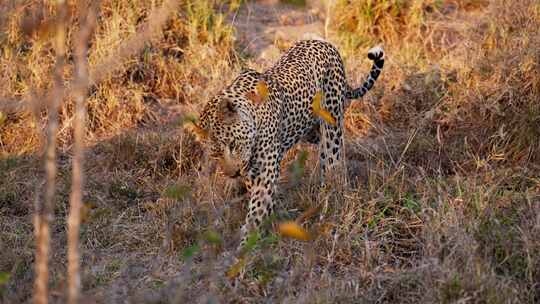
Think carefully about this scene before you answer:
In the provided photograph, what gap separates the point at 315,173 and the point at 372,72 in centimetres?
105

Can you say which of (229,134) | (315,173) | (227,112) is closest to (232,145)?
(229,134)

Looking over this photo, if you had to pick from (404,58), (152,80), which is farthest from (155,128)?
(404,58)

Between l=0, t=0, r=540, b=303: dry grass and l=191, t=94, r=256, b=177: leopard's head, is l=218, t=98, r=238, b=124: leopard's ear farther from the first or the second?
l=0, t=0, r=540, b=303: dry grass

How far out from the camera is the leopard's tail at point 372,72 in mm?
6863

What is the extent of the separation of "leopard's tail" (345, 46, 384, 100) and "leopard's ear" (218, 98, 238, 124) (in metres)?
1.63

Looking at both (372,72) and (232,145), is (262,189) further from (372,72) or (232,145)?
(372,72)

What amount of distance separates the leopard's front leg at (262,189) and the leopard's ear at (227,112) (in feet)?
1.44

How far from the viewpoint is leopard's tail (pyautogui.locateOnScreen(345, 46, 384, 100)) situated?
6.86 m

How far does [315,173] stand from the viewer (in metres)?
6.61

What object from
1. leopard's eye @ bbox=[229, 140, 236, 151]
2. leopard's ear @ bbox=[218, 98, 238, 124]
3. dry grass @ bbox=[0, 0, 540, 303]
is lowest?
dry grass @ bbox=[0, 0, 540, 303]

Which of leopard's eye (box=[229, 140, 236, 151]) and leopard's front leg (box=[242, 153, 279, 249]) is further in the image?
leopard's front leg (box=[242, 153, 279, 249])

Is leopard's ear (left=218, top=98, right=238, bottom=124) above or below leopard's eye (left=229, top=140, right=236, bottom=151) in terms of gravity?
above

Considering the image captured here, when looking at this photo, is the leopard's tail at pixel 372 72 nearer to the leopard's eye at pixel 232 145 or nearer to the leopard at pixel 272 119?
the leopard at pixel 272 119

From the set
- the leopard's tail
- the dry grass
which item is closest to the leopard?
the leopard's tail
